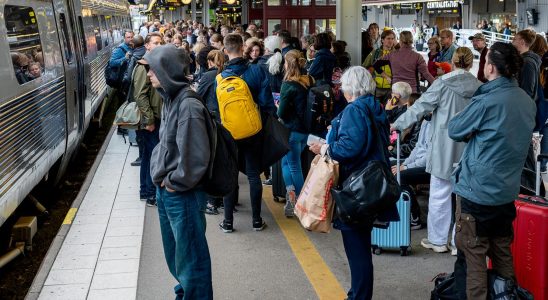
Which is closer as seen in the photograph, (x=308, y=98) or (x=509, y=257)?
(x=509, y=257)

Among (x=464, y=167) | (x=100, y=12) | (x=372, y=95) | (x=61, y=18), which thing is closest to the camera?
(x=464, y=167)

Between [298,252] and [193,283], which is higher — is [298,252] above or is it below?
below

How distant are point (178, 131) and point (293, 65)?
2949 mm

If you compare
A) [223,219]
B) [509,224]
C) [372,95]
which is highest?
[372,95]

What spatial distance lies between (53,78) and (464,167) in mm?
5331

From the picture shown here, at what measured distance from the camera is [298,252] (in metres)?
6.46

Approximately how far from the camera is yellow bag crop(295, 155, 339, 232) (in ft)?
15.9

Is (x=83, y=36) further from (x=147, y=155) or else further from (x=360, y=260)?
(x=360, y=260)

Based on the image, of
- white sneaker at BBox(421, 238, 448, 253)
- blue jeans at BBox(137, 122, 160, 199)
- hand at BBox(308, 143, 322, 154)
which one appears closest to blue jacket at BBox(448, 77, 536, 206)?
hand at BBox(308, 143, 322, 154)

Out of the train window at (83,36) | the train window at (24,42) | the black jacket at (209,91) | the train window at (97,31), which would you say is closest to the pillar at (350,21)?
the black jacket at (209,91)

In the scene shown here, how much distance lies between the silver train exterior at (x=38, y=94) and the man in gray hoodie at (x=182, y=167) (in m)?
1.96

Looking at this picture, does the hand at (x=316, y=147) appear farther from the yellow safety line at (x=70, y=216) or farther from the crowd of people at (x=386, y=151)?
the yellow safety line at (x=70, y=216)

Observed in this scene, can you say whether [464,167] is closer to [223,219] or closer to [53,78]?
[223,219]

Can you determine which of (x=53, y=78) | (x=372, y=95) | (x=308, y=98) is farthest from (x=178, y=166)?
(x=53, y=78)
